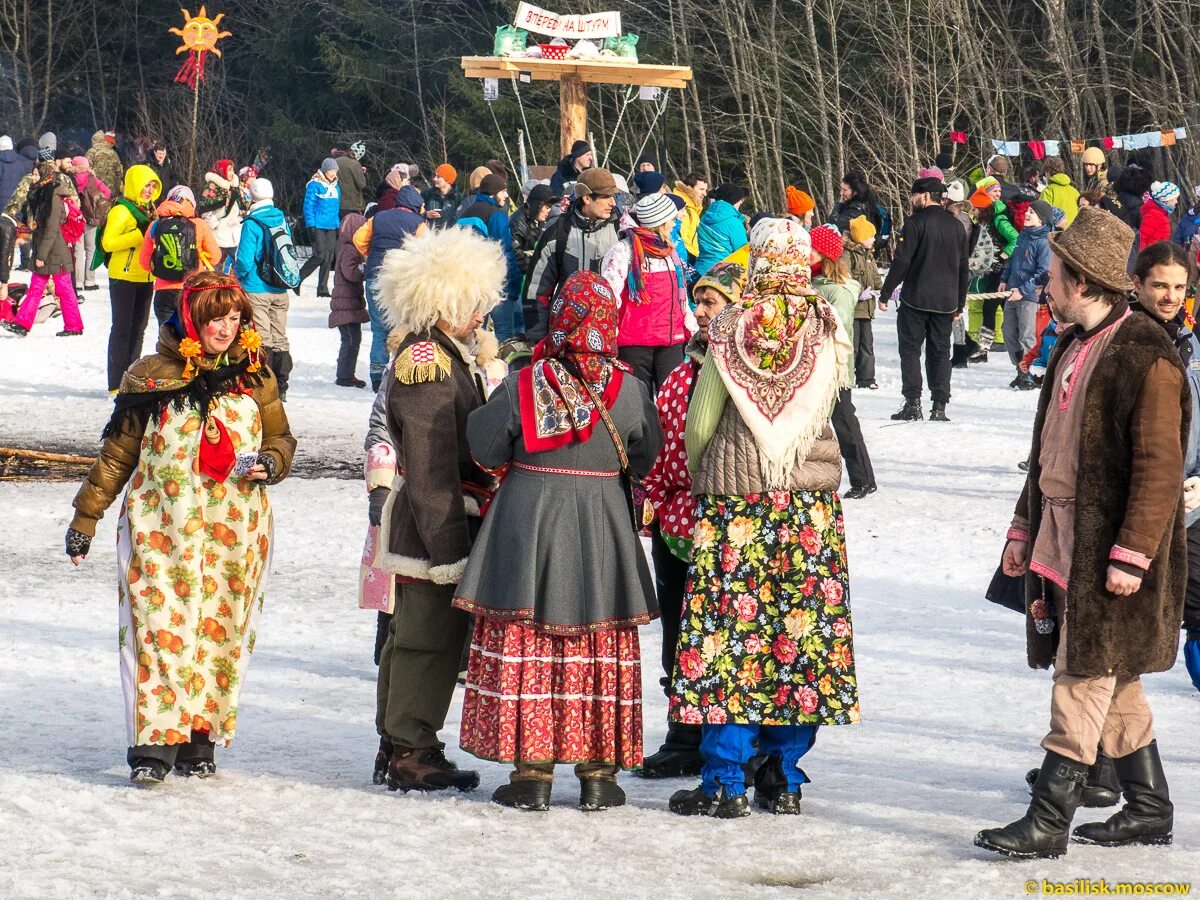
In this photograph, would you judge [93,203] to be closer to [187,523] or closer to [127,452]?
[127,452]

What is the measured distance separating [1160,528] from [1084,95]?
26.0m

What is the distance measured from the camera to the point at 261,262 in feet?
45.6

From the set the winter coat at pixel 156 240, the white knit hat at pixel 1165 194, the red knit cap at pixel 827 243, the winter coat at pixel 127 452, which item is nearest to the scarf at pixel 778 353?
the winter coat at pixel 127 452

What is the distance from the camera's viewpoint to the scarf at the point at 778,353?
17.1 ft

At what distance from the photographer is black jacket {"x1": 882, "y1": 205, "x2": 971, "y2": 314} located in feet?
44.7

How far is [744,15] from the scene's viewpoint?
29484 mm

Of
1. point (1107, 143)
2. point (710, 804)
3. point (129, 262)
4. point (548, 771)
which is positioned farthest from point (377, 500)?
point (1107, 143)

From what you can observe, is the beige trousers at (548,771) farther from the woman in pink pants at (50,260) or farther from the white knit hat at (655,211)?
the woman in pink pants at (50,260)

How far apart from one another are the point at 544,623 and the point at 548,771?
0.47 metres

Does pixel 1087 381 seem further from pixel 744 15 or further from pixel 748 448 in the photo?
pixel 744 15

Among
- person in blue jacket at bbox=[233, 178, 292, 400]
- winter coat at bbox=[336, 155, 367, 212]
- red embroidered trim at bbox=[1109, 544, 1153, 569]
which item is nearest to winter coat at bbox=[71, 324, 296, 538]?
red embroidered trim at bbox=[1109, 544, 1153, 569]

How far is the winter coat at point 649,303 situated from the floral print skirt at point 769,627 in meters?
4.89

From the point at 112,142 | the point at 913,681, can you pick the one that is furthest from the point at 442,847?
the point at 112,142

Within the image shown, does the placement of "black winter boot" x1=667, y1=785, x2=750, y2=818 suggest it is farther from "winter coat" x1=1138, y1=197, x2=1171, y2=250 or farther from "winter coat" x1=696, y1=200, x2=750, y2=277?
"winter coat" x1=1138, y1=197, x2=1171, y2=250
